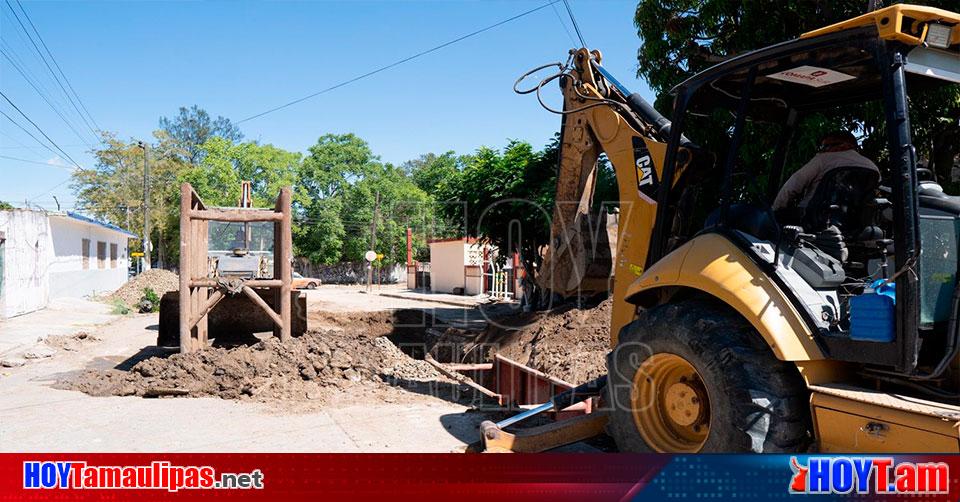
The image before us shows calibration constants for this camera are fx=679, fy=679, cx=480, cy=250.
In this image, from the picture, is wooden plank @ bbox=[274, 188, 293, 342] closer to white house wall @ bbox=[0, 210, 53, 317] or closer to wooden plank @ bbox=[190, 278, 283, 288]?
wooden plank @ bbox=[190, 278, 283, 288]

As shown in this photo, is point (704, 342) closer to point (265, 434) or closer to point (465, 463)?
point (465, 463)

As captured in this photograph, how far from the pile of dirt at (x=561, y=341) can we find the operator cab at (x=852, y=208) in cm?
351

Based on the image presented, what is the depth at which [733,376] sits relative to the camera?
3645 mm

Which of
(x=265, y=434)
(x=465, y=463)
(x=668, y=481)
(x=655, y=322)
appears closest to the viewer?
(x=668, y=481)

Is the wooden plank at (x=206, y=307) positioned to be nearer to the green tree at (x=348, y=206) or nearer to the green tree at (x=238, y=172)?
the green tree at (x=238, y=172)

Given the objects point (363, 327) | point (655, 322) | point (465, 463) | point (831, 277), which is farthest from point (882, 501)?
point (363, 327)

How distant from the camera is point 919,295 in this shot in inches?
129

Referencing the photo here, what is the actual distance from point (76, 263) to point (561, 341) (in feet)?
79.5

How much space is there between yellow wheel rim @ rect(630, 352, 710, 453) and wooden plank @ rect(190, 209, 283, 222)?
6610mm

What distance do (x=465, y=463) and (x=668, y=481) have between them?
1025mm

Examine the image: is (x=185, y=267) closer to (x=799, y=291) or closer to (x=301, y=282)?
(x=799, y=291)

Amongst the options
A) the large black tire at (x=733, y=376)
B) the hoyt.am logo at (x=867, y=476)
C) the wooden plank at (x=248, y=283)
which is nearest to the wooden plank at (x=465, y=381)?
the wooden plank at (x=248, y=283)

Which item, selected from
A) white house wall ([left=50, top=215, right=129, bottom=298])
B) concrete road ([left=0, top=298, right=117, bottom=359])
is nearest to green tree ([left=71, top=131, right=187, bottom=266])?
white house wall ([left=50, top=215, right=129, bottom=298])

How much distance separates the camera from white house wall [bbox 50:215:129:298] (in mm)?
24141
